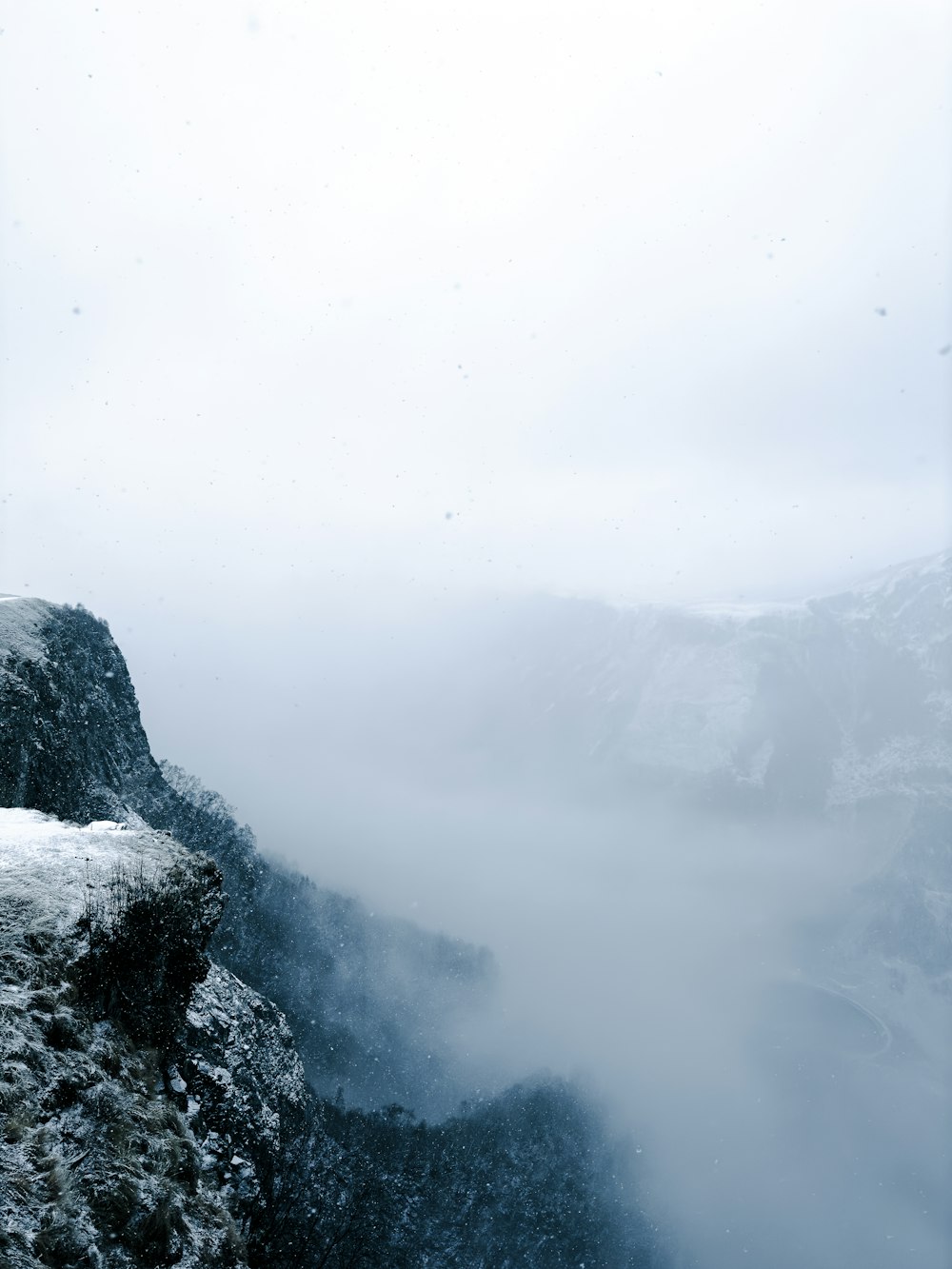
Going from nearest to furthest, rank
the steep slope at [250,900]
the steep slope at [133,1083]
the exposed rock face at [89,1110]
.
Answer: the exposed rock face at [89,1110] → the steep slope at [133,1083] → the steep slope at [250,900]

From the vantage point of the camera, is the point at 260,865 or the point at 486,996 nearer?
the point at 260,865

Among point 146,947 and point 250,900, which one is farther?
point 250,900

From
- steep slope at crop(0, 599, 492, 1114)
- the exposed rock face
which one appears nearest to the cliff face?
the exposed rock face

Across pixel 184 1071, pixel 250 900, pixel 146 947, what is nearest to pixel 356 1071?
pixel 250 900

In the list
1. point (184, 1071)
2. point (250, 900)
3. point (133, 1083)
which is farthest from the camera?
point (250, 900)

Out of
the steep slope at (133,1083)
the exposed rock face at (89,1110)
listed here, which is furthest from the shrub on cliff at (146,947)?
the exposed rock face at (89,1110)

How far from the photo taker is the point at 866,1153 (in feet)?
451

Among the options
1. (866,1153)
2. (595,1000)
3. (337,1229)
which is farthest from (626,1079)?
(337,1229)

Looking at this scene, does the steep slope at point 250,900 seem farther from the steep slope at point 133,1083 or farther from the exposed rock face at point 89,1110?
the exposed rock face at point 89,1110

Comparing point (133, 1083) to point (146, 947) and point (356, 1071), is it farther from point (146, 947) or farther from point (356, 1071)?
point (356, 1071)

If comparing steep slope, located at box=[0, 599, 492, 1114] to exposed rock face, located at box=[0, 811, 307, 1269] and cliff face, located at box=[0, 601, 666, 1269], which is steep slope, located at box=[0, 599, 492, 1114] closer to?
cliff face, located at box=[0, 601, 666, 1269]

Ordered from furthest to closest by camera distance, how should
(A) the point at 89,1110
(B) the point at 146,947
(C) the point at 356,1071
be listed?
(C) the point at 356,1071 → (B) the point at 146,947 → (A) the point at 89,1110

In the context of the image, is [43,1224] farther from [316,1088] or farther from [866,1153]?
[866,1153]

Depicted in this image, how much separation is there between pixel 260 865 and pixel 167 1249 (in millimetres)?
74829
